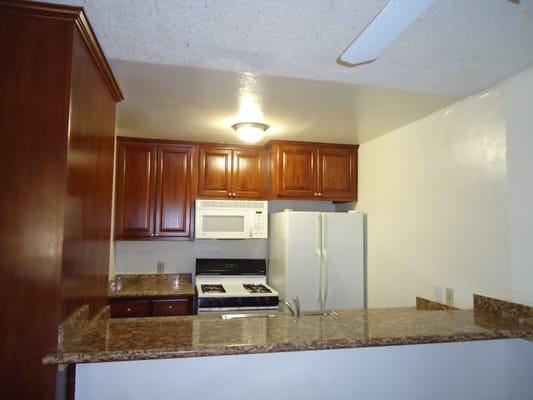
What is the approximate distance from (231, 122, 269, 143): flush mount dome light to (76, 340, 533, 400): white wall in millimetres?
1820

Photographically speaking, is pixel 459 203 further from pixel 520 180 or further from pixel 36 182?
pixel 36 182

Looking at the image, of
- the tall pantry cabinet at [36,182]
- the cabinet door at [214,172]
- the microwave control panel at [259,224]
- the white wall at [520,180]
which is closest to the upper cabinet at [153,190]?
the cabinet door at [214,172]

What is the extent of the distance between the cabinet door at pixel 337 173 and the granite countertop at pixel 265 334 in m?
1.78

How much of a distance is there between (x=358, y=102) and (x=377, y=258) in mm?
1477

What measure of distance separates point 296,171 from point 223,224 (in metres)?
0.88

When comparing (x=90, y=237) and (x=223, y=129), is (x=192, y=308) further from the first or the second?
(x=90, y=237)

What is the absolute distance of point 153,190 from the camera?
349cm

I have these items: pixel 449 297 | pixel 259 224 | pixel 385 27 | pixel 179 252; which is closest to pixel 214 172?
pixel 259 224

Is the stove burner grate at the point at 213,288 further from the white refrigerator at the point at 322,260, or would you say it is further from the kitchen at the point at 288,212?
the white refrigerator at the point at 322,260

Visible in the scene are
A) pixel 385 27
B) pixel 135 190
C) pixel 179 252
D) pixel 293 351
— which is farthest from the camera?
pixel 179 252

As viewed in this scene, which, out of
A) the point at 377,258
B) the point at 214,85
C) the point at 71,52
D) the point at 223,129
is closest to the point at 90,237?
the point at 71,52

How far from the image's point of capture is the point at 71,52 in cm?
136

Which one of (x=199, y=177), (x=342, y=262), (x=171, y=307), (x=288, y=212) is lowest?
(x=171, y=307)

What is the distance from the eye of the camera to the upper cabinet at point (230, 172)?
3.60 meters
